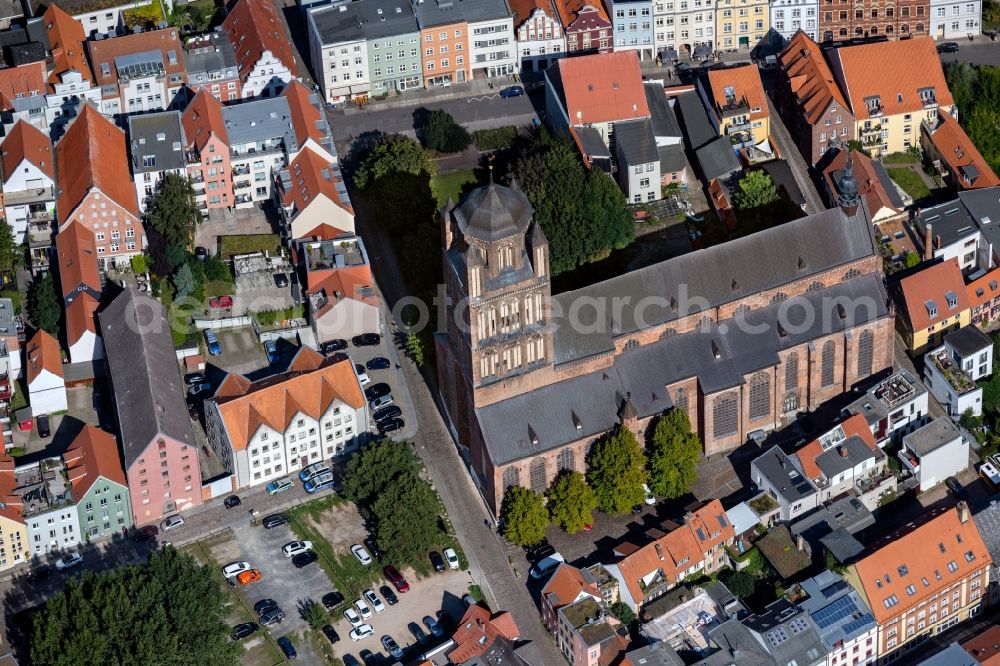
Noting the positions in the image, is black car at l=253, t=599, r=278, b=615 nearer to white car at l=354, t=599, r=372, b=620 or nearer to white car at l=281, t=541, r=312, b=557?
white car at l=281, t=541, r=312, b=557

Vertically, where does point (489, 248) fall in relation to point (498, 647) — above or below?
above

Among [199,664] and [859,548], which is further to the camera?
[859,548]

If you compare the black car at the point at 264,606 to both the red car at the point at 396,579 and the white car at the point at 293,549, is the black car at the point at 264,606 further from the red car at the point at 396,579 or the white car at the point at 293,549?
the red car at the point at 396,579

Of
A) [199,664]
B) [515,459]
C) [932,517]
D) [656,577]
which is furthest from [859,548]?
[199,664]

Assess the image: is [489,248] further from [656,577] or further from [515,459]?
[656,577]

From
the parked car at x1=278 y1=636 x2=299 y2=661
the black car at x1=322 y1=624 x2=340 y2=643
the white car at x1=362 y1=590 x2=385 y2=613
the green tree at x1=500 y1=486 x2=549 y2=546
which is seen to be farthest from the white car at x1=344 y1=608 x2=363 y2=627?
the green tree at x1=500 y1=486 x2=549 y2=546

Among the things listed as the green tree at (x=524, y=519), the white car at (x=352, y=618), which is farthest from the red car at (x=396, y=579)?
the green tree at (x=524, y=519)
